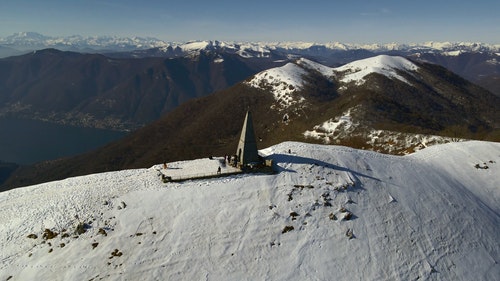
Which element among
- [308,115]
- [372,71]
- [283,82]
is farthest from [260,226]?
[372,71]

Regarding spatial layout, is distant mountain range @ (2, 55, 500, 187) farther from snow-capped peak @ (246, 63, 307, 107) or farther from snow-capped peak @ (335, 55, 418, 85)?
snow-capped peak @ (246, 63, 307, 107)

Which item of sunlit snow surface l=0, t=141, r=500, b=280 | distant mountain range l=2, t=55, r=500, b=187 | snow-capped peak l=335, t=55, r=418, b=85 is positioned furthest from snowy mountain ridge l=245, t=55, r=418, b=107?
sunlit snow surface l=0, t=141, r=500, b=280

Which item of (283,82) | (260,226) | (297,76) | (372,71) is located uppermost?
(372,71)

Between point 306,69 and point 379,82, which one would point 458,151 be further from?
point 306,69

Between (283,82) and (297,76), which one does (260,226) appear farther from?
(297,76)

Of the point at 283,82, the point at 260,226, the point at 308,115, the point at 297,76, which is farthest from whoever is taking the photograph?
the point at 297,76

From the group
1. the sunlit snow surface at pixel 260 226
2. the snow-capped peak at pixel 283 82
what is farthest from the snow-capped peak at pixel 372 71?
the sunlit snow surface at pixel 260 226
